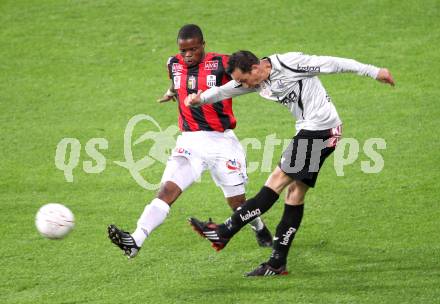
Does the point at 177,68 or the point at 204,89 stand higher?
the point at 177,68

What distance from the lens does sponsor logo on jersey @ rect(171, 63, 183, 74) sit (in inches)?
395

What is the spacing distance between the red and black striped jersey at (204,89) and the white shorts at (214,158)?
0.10 meters

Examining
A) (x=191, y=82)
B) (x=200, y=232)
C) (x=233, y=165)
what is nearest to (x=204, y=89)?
(x=191, y=82)

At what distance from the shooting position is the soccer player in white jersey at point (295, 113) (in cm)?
888

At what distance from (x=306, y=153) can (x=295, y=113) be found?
1.43 feet

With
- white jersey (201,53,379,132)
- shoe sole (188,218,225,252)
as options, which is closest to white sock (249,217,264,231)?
shoe sole (188,218,225,252)

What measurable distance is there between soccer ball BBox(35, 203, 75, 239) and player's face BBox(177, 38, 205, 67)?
2.09 meters

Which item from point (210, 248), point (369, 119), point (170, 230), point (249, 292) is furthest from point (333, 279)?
point (369, 119)

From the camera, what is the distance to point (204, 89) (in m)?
9.88

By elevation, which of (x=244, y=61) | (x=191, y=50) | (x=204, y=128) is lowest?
(x=204, y=128)

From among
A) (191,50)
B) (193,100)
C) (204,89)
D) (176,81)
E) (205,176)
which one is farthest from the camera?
(205,176)

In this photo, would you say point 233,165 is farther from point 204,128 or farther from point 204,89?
point 204,89

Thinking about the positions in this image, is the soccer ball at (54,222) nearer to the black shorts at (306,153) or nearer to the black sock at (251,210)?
the black sock at (251,210)

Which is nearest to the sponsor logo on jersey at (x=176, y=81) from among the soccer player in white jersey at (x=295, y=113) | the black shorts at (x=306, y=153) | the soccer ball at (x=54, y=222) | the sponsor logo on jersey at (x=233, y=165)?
the soccer player in white jersey at (x=295, y=113)
